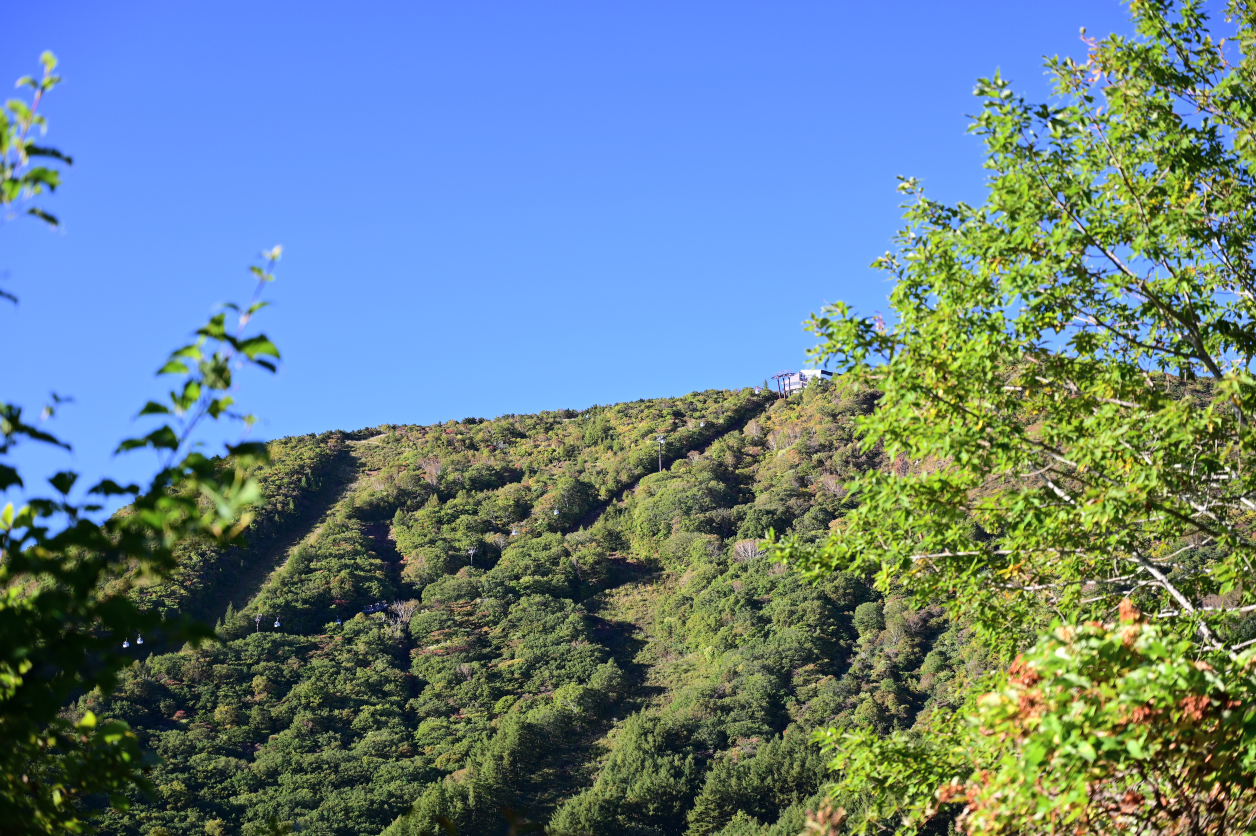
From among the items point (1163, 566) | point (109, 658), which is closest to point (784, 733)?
point (1163, 566)

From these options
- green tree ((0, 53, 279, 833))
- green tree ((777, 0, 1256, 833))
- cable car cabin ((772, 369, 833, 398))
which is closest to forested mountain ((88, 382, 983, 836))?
cable car cabin ((772, 369, 833, 398))

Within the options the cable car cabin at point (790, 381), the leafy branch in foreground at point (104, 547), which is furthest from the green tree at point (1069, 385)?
the cable car cabin at point (790, 381)

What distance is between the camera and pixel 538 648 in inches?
1505

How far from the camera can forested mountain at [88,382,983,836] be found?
2714 cm

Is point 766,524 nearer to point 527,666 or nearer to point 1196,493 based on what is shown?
point 527,666

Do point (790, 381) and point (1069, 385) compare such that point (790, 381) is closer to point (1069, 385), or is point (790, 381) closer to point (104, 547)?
point (1069, 385)

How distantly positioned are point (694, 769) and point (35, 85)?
93.2 ft

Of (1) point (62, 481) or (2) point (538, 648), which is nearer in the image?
(1) point (62, 481)

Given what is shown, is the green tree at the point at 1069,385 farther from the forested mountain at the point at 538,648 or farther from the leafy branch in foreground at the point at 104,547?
the forested mountain at the point at 538,648

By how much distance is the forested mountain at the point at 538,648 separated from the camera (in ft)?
89.0

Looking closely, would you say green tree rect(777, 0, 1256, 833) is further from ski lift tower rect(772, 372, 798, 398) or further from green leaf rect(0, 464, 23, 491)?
ski lift tower rect(772, 372, 798, 398)

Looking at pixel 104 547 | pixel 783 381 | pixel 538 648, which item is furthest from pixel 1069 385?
pixel 783 381

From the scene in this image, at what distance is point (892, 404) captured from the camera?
6055 mm

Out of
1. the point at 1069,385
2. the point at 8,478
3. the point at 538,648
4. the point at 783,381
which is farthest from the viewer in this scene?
the point at 783,381
